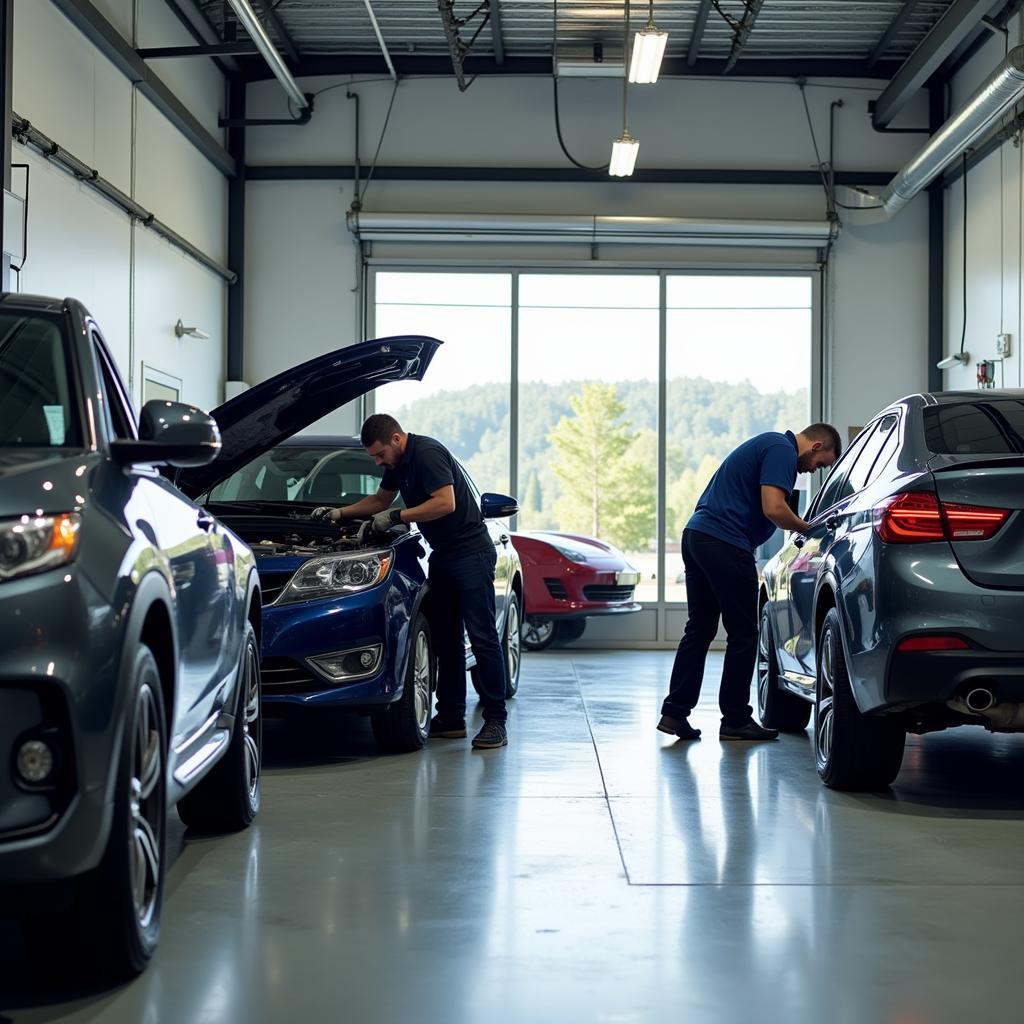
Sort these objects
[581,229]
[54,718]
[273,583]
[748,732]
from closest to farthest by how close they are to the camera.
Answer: [54,718], [273,583], [748,732], [581,229]

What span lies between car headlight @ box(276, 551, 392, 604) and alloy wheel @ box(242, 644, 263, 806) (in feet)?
3.79

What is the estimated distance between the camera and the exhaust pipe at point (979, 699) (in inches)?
200

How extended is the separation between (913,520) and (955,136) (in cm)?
903

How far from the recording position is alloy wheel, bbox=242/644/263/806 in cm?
518

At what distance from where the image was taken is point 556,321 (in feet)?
53.9

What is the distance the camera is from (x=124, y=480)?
3.44 m

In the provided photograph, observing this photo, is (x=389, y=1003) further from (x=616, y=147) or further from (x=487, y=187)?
(x=487, y=187)

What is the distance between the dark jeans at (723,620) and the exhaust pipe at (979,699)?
7.85 ft

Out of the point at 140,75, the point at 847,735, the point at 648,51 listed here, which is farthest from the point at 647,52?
the point at 847,735

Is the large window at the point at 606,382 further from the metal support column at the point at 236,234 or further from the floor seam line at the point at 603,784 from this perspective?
the floor seam line at the point at 603,784

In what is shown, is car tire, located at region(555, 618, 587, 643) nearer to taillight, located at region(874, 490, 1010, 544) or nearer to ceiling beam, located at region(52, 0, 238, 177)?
ceiling beam, located at region(52, 0, 238, 177)

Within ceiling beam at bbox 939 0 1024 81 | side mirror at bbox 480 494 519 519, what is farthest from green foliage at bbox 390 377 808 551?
side mirror at bbox 480 494 519 519

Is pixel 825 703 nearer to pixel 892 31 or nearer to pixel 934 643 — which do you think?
pixel 934 643

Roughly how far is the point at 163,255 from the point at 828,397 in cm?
725
